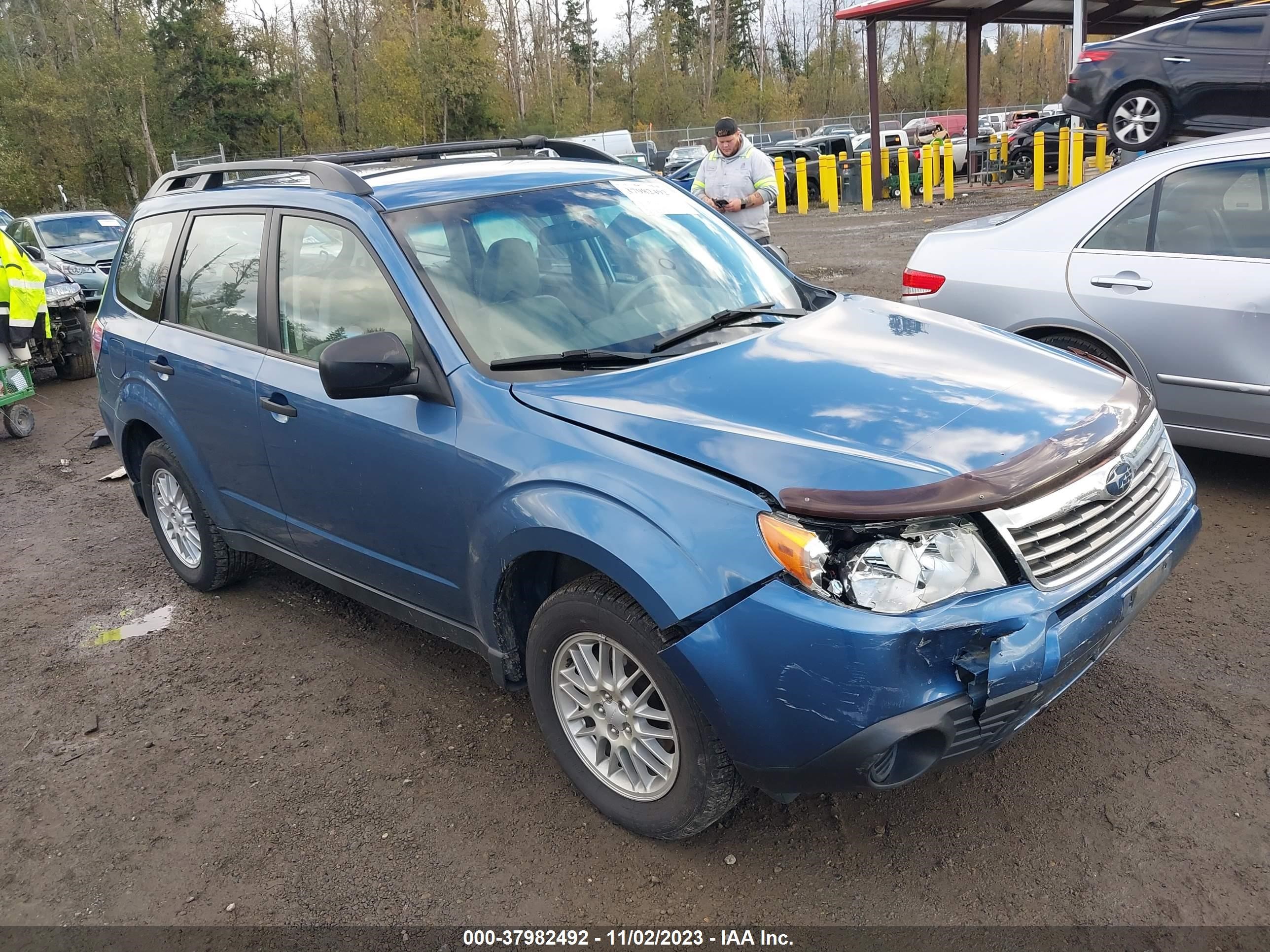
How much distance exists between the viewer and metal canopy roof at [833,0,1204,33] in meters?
21.7

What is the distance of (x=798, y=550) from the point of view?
2.32 meters

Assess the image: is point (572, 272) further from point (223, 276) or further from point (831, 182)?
point (831, 182)

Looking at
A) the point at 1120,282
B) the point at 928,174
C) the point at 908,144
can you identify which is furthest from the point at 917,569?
the point at 908,144

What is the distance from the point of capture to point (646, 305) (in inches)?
135

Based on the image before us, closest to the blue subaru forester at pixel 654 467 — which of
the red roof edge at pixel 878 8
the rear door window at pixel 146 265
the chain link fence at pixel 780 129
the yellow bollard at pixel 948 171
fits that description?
the rear door window at pixel 146 265

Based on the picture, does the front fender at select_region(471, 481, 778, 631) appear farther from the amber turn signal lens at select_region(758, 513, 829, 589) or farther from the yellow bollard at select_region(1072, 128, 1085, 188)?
the yellow bollard at select_region(1072, 128, 1085, 188)

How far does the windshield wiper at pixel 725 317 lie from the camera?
325 centimetres

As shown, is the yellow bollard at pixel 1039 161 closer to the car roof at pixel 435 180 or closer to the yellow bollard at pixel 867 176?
the yellow bollard at pixel 867 176

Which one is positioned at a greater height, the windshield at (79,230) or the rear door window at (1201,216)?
the windshield at (79,230)

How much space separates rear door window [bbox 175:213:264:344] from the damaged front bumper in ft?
8.09

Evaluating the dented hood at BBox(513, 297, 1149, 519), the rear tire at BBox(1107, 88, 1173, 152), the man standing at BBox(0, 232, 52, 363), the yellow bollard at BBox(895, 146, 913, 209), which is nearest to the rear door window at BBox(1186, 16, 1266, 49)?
the rear tire at BBox(1107, 88, 1173, 152)

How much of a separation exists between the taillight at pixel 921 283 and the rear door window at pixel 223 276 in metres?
3.52

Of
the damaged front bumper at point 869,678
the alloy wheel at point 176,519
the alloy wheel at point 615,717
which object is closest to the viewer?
the damaged front bumper at point 869,678

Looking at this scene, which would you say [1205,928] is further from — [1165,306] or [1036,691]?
[1165,306]
